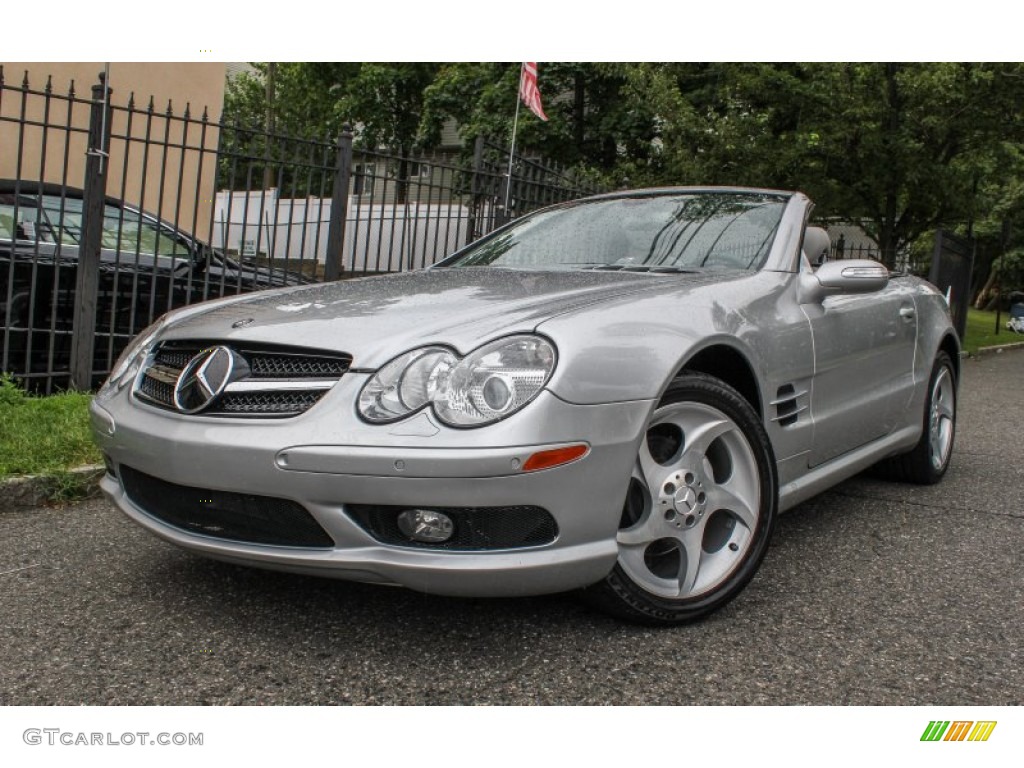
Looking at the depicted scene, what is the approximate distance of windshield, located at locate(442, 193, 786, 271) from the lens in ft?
11.9

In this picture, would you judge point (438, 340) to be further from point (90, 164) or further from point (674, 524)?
point (90, 164)

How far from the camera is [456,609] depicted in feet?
9.36

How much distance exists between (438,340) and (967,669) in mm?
1664

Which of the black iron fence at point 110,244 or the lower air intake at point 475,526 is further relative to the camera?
the black iron fence at point 110,244

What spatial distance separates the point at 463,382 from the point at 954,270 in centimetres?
1509

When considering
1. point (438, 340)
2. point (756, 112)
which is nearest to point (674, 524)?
point (438, 340)

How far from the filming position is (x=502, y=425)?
7.68 feet

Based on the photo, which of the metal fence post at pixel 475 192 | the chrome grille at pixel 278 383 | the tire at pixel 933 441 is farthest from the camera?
the metal fence post at pixel 475 192

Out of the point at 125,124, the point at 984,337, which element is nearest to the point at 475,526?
the point at 125,124

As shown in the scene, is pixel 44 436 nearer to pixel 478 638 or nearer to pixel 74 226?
pixel 74 226

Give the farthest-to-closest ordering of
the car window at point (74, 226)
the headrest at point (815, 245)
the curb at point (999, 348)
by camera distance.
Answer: the curb at point (999, 348) → the car window at point (74, 226) → the headrest at point (815, 245)

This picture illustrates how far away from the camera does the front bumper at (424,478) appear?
2316 millimetres
